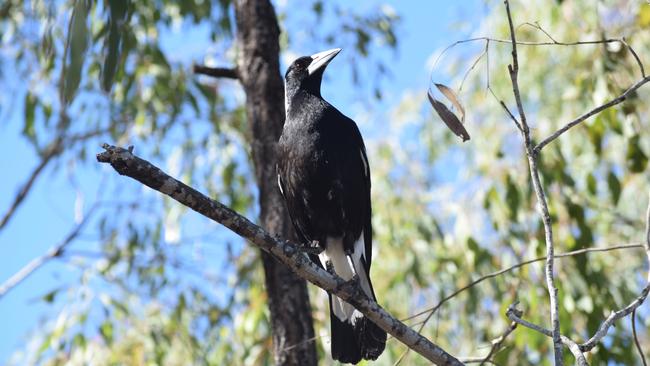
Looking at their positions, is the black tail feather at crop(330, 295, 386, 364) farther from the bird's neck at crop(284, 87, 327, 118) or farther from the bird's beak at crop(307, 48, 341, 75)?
the bird's beak at crop(307, 48, 341, 75)

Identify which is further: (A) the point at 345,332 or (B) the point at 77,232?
(B) the point at 77,232

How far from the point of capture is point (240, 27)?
3.51 metres

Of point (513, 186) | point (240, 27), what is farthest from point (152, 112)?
point (513, 186)

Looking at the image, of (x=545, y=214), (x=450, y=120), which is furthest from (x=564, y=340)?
(x=450, y=120)

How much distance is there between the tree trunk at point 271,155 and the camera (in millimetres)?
3109

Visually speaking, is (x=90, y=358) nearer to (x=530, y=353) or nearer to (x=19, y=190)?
(x=19, y=190)

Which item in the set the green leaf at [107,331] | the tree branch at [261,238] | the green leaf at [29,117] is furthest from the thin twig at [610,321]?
the green leaf at [29,117]

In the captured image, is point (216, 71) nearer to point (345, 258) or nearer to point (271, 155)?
point (271, 155)

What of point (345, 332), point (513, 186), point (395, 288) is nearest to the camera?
point (345, 332)

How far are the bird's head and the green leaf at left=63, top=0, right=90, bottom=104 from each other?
172 cm

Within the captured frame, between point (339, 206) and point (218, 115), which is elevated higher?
point (218, 115)

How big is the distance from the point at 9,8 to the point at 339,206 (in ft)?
10.9

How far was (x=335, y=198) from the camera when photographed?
326cm

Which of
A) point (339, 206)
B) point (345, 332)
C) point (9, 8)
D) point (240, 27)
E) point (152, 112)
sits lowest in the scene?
point (345, 332)
